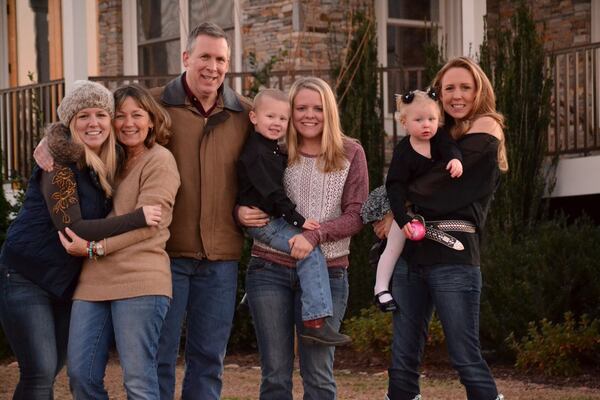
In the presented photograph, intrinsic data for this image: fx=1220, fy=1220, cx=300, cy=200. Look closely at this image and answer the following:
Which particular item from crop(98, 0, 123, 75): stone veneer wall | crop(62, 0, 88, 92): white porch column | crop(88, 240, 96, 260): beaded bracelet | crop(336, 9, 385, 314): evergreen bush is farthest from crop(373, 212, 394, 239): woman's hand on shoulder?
crop(98, 0, 123, 75): stone veneer wall

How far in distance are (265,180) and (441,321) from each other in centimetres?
111

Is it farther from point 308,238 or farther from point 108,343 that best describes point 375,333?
point 108,343

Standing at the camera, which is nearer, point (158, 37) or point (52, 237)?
point (52, 237)

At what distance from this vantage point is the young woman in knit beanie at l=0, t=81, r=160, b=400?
5727 millimetres

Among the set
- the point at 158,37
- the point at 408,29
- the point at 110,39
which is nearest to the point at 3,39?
the point at 110,39

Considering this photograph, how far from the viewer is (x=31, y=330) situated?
574cm

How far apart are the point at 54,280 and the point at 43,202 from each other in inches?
15.5

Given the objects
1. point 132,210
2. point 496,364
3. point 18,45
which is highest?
point 18,45

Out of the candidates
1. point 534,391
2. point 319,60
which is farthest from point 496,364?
point 319,60

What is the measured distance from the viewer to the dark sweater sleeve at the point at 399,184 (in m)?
5.99

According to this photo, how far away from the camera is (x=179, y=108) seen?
6188 millimetres

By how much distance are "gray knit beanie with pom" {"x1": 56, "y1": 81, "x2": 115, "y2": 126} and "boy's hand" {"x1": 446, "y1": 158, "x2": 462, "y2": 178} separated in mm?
1651

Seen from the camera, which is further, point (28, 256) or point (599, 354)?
point (599, 354)

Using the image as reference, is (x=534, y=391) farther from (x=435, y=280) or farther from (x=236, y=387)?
(x=435, y=280)
